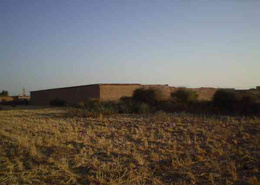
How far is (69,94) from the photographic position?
44406 millimetres

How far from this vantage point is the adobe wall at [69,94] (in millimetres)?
37162

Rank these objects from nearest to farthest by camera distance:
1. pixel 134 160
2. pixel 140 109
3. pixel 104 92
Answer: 1. pixel 134 160
2. pixel 140 109
3. pixel 104 92

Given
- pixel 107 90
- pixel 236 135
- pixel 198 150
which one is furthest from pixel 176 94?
pixel 198 150

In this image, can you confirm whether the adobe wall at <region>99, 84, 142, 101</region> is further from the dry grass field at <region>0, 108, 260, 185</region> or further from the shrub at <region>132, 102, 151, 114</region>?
the dry grass field at <region>0, 108, 260, 185</region>

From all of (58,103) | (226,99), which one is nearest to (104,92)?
(58,103)

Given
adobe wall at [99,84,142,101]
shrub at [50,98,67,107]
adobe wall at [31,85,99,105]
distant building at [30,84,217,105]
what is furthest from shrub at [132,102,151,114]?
shrub at [50,98,67,107]

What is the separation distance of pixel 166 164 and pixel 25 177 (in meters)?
3.54

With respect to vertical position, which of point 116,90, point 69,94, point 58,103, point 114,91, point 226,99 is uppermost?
point 116,90

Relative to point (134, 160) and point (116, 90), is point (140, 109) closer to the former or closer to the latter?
point (134, 160)

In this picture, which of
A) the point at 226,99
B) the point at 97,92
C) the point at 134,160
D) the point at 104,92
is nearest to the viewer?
the point at 134,160

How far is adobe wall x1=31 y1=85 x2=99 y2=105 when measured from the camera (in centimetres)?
3716

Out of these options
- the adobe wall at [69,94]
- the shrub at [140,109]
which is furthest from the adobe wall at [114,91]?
the shrub at [140,109]

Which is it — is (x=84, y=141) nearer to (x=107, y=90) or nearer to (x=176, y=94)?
(x=176, y=94)

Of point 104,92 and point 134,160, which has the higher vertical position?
point 104,92
